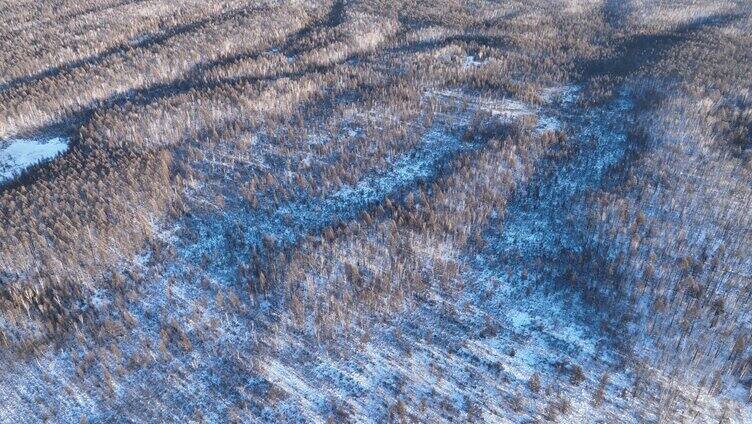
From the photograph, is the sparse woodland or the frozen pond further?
the frozen pond

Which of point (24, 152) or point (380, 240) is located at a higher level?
point (24, 152)

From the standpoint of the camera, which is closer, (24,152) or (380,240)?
(380,240)

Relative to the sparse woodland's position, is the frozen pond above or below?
above

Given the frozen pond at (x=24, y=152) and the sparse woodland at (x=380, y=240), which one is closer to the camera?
the sparse woodland at (x=380, y=240)

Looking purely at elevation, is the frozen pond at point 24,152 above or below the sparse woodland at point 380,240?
above

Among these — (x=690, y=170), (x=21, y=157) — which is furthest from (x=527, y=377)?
(x=21, y=157)
